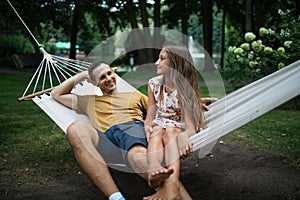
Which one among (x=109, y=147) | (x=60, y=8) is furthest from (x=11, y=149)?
(x=60, y=8)

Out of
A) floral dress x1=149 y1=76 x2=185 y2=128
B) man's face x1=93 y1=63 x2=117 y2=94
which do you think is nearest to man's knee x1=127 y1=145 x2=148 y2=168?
floral dress x1=149 y1=76 x2=185 y2=128

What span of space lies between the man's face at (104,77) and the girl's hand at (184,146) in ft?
2.10

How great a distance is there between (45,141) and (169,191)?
2180 mm

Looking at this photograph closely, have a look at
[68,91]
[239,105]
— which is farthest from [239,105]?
[68,91]

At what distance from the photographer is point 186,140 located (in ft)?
6.30

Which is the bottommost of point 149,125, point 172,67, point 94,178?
point 94,178

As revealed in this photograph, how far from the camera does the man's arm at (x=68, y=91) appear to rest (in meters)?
2.52

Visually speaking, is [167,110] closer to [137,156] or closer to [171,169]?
[137,156]

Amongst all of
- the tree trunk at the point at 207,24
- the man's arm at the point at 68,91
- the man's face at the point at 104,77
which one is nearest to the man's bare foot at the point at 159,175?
the man's face at the point at 104,77

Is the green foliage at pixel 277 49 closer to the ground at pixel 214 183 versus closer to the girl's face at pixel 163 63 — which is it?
the ground at pixel 214 183

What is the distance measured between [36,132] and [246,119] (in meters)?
2.60

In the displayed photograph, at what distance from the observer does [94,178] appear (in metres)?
1.89

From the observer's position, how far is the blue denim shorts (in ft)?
6.61

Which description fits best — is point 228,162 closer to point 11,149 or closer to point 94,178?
point 94,178
